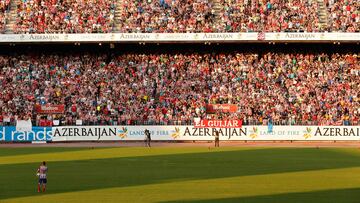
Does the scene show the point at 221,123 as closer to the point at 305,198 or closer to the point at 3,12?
the point at 3,12

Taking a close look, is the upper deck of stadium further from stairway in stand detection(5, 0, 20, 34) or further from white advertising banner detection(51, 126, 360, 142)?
white advertising banner detection(51, 126, 360, 142)

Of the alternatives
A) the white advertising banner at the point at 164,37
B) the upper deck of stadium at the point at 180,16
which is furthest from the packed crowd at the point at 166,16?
the white advertising banner at the point at 164,37

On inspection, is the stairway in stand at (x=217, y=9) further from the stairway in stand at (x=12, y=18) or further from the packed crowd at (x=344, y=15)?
the stairway in stand at (x=12, y=18)

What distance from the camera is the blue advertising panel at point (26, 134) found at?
60.2 meters

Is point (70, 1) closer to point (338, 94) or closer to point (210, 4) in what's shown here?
point (210, 4)

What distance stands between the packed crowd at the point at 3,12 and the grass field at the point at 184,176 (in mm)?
22377

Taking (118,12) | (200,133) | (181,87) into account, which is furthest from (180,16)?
(200,133)

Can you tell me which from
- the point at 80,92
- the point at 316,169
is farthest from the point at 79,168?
the point at 80,92

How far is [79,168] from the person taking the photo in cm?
3794

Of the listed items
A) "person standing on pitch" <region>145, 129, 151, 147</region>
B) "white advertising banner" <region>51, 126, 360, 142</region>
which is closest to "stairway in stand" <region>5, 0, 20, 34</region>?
"white advertising banner" <region>51, 126, 360, 142</region>

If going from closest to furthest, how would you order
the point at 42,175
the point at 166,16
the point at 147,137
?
the point at 42,175 → the point at 147,137 → the point at 166,16

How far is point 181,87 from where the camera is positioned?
219ft

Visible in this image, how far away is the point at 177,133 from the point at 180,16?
1331cm

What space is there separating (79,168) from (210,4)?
120ft
